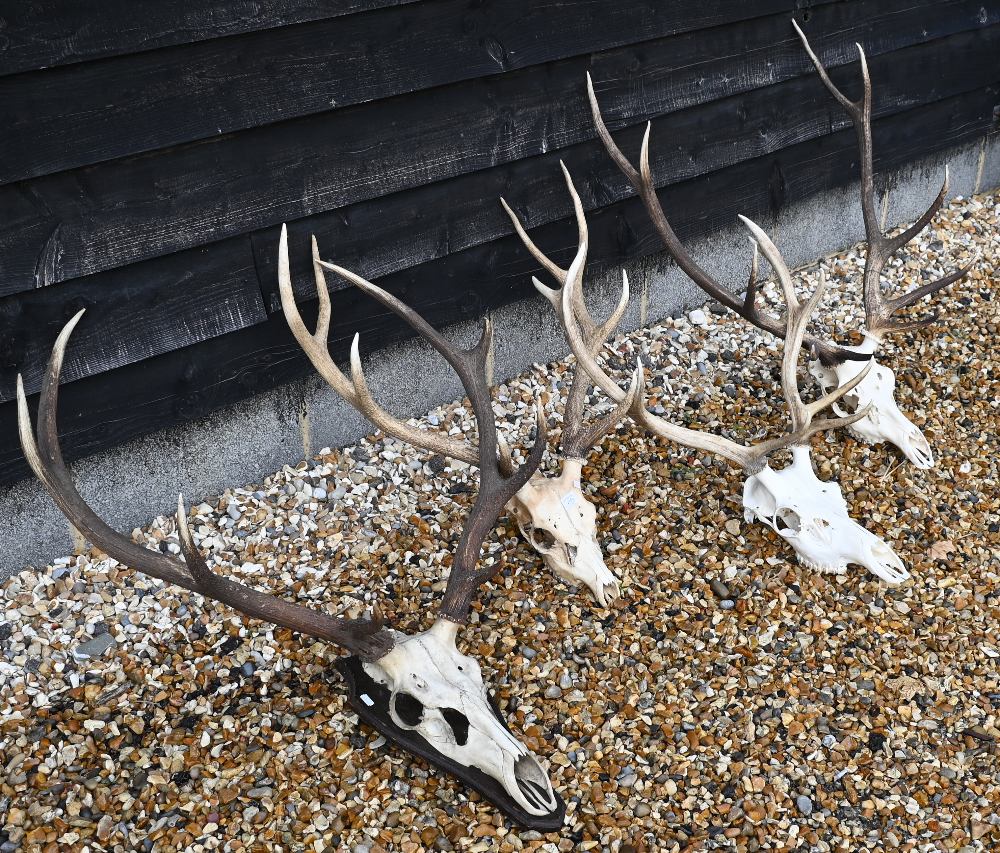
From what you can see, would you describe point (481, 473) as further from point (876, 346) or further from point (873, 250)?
point (873, 250)

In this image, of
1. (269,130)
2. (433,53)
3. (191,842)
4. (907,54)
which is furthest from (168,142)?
(907,54)

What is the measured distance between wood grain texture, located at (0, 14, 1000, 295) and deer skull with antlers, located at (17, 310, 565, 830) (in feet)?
1.61

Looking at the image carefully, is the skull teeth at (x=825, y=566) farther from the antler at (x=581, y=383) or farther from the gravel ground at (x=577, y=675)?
the antler at (x=581, y=383)

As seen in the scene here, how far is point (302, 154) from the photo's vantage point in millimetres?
3270

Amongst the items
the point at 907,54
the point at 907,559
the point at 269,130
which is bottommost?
the point at 907,559

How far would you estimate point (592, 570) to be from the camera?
3.24 meters

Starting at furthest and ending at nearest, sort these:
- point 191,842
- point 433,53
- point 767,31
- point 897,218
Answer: point 897,218
point 767,31
point 433,53
point 191,842

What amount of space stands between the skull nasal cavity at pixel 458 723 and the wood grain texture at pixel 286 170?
1.69 metres

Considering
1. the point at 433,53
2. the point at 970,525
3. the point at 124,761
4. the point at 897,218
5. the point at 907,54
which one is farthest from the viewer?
the point at 897,218

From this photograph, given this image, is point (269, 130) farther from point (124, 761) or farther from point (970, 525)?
point (970, 525)

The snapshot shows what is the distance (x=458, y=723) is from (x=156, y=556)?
0.90 m

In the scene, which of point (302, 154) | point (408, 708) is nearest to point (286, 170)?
point (302, 154)

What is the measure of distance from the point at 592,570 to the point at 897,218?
11.5 ft

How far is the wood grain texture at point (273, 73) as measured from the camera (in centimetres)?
279
